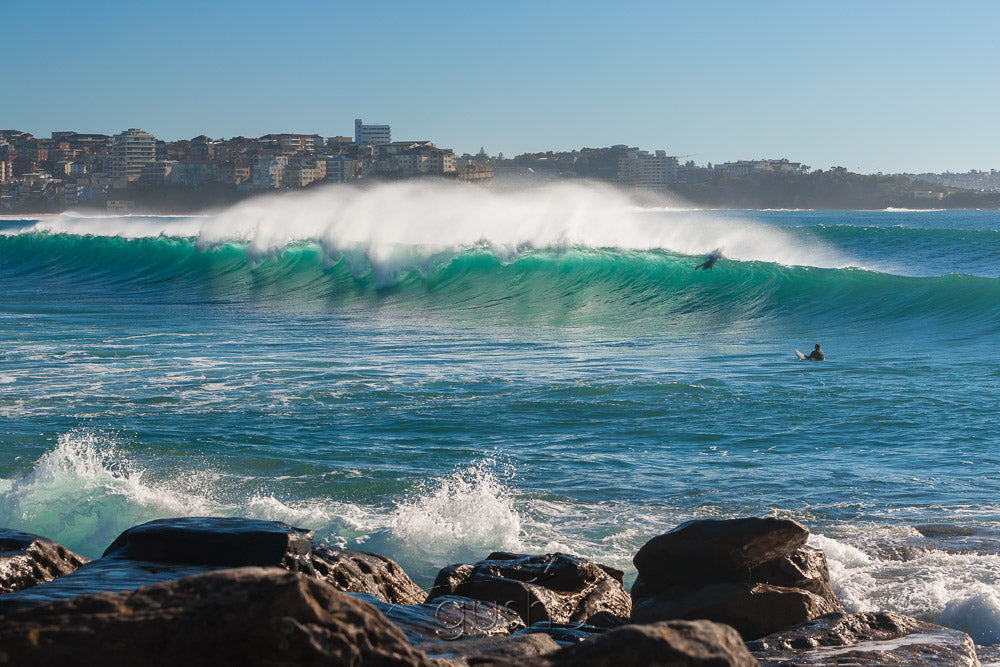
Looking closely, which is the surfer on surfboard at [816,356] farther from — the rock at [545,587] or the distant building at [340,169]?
the distant building at [340,169]

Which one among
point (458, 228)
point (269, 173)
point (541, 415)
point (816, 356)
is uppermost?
point (269, 173)

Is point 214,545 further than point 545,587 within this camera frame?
No

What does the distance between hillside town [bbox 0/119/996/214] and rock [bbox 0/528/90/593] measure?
402 ft

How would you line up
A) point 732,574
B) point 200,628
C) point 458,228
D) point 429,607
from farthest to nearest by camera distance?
point 458,228, point 732,574, point 429,607, point 200,628

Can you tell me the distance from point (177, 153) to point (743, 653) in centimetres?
18224

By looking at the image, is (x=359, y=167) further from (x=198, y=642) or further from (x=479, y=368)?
(x=198, y=642)

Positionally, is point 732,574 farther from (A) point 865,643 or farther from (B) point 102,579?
(B) point 102,579

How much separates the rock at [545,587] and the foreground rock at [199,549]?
745 mm

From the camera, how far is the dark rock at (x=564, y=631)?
4.31 metres

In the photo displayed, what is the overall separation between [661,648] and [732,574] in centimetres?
266

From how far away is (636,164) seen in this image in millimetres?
180875

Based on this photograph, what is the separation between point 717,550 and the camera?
541 centimetres

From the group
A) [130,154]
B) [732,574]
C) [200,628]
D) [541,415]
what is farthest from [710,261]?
[130,154]

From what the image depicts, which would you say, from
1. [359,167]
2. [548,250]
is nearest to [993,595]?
[548,250]
